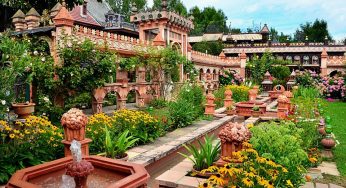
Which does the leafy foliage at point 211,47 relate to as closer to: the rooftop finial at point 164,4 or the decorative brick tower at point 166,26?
the decorative brick tower at point 166,26

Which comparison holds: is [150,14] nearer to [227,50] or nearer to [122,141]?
[122,141]

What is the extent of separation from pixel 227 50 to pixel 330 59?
12.1 meters

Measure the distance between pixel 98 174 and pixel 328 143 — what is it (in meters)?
5.33

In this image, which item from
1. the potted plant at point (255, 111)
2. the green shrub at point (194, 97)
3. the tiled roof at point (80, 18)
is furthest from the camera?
the tiled roof at point (80, 18)

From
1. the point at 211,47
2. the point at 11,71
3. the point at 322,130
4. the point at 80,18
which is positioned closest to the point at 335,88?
the point at 322,130

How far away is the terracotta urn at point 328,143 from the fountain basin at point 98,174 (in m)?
4.96

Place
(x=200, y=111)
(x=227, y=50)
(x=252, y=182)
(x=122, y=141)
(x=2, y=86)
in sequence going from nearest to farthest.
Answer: (x=252, y=182) < (x=2, y=86) < (x=122, y=141) < (x=200, y=111) < (x=227, y=50)

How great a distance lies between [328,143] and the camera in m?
6.89

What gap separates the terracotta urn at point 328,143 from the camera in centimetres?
689

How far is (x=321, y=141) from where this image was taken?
709cm

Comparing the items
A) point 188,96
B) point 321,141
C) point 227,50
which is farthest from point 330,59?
point 321,141

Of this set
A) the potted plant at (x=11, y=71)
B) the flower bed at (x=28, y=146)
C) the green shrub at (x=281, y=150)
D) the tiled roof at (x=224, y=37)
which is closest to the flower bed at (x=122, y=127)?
the flower bed at (x=28, y=146)

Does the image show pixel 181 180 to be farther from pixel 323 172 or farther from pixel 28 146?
pixel 323 172

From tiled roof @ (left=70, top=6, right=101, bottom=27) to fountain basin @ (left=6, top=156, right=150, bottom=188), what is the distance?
19425 millimetres
